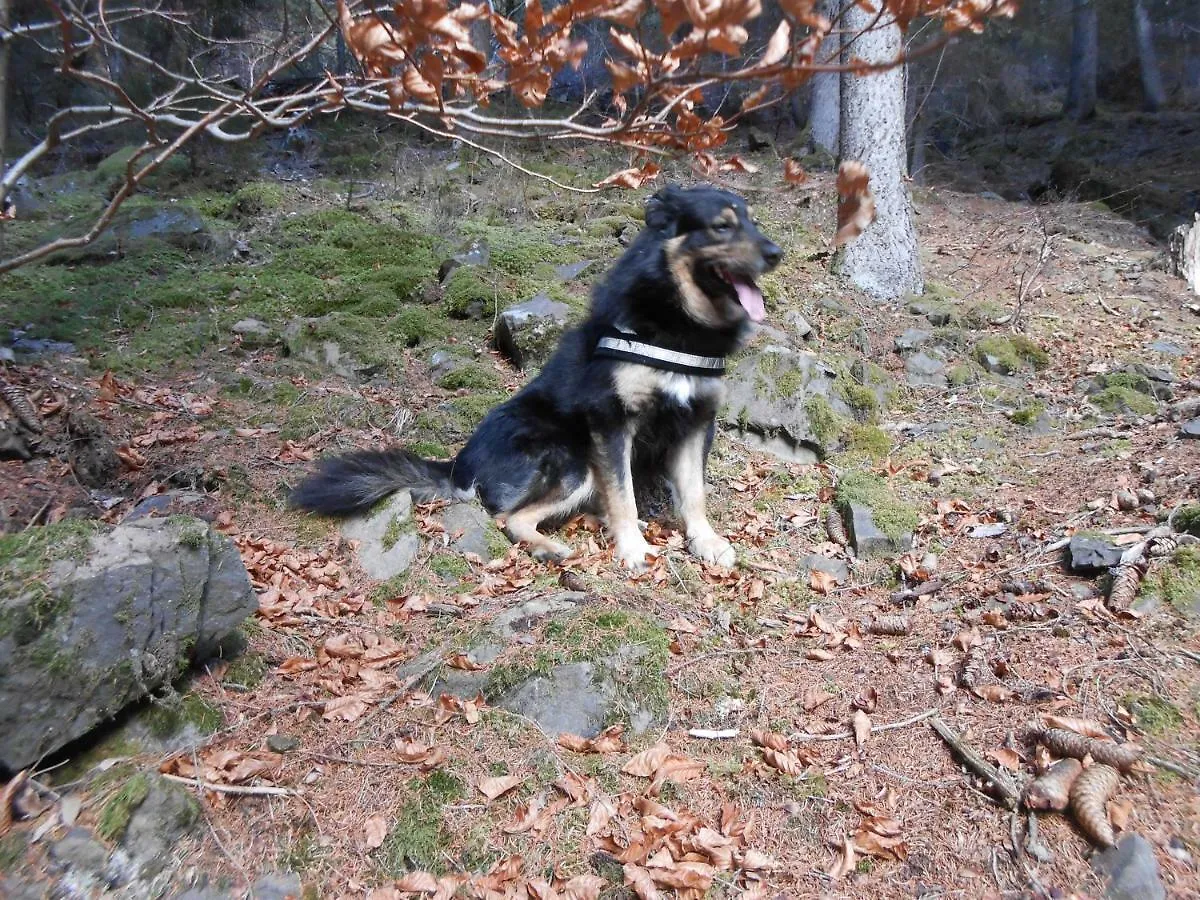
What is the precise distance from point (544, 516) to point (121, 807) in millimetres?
2931

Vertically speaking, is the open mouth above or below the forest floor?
above

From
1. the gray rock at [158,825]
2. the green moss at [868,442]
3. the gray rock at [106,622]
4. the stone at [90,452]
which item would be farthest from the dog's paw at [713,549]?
the stone at [90,452]

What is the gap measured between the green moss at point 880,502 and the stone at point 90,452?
4.51 metres

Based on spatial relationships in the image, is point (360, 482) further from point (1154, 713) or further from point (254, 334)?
point (1154, 713)

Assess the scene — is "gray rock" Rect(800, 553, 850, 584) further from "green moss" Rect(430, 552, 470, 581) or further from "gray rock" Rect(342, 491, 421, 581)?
"gray rock" Rect(342, 491, 421, 581)

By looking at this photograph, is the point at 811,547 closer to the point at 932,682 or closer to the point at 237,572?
the point at 932,682

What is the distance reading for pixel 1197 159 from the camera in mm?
12852

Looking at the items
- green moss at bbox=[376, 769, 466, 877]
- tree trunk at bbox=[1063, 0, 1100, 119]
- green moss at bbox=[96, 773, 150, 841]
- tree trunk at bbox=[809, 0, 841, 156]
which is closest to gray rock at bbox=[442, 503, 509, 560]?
green moss at bbox=[376, 769, 466, 877]

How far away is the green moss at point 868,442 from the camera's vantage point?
5391 mm

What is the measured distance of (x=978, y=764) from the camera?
2309mm

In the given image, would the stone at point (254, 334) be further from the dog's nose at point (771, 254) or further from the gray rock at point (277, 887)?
the gray rock at point (277, 887)

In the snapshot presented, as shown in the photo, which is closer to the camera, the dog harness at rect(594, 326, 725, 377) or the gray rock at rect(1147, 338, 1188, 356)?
the dog harness at rect(594, 326, 725, 377)

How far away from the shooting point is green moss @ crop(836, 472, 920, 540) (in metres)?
4.14

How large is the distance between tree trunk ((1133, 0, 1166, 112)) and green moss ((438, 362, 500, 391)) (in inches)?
744
